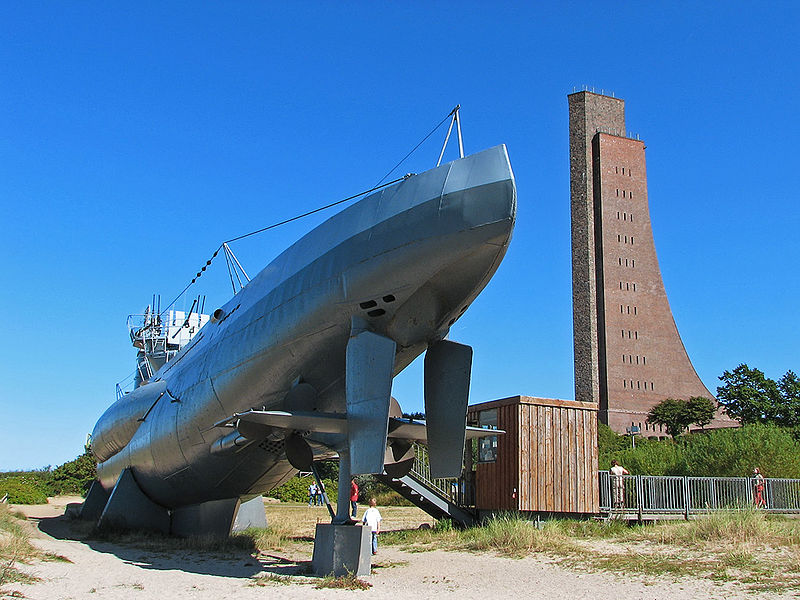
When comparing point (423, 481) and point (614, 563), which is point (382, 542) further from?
point (614, 563)

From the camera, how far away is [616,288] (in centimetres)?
9794

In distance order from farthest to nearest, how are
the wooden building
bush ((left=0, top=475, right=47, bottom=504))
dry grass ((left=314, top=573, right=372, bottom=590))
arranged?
bush ((left=0, top=475, right=47, bottom=504)), the wooden building, dry grass ((left=314, top=573, right=372, bottom=590))

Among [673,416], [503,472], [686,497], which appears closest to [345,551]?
[503,472]

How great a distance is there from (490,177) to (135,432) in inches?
621

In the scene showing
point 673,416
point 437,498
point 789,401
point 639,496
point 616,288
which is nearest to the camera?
point 639,496

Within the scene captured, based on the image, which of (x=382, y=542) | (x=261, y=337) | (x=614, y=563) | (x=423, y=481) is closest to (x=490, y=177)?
(x=261, y=337)

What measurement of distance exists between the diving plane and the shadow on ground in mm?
1733

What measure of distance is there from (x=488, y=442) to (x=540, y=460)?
1841mm

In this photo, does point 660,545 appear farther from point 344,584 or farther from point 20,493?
point 20,493

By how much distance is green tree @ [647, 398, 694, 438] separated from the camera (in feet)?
286

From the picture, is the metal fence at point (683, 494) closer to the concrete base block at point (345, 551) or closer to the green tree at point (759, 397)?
the concrete base block at point (345, 551)

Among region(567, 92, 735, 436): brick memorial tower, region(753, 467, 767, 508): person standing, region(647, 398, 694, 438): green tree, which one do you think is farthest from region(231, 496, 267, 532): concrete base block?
region(567, 92, 735, 436): brick memorial tower

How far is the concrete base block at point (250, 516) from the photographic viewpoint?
21.7m

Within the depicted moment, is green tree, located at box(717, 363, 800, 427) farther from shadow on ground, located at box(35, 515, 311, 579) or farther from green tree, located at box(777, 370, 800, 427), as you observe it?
shadow on ground, located at box(35, 515, 311, 579)
